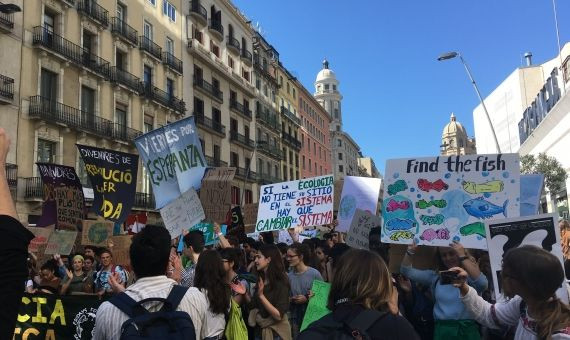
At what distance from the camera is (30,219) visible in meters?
22.5

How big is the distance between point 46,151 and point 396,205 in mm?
21919

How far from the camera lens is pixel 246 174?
4266 centimetres

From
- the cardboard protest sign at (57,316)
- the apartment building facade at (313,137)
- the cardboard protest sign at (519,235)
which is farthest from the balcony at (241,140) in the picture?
the cardboard protest sign at (519,235)

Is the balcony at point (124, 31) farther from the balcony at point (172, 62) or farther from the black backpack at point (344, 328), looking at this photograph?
the black backpack at point (344, 328)

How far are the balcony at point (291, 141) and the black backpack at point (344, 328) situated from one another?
5542 centimetres

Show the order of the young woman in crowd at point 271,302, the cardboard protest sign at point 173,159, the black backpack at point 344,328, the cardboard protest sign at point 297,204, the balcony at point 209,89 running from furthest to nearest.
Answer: the balcony at point 209,89 < the cardboard protest sign at point 297,204 < the cardboard protest sign at point 173,159 < the young woman in crowd at point 271,302 < the black backpack at point 344,328

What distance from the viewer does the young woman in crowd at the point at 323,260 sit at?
7.47m

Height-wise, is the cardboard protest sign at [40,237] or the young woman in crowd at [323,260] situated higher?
the cardboard protest sign at [40,237]

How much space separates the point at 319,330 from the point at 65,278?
6873mm

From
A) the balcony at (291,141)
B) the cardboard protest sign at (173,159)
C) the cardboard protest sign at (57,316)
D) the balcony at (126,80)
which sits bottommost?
the cardboard protest sign at (57,316)

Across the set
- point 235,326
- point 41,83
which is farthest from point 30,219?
point 235,326

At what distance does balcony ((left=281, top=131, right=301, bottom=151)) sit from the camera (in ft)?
191

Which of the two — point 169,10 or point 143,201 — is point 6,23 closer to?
point 143,201

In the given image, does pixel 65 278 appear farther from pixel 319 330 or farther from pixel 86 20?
pixel 86 20
